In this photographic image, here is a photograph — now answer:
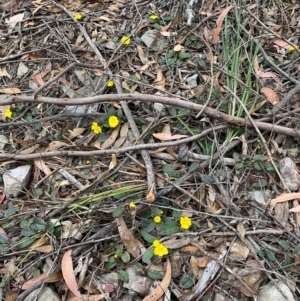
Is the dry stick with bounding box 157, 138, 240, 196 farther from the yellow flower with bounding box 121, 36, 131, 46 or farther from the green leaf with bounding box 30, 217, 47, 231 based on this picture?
the yellow flower with bounding box 121, 36, 131, 46

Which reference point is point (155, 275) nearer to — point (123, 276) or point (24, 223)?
point (123, 276)

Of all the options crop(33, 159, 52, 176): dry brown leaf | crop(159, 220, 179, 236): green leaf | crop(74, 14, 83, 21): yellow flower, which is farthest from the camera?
crop(74, 14, 83, 21): yellow flower

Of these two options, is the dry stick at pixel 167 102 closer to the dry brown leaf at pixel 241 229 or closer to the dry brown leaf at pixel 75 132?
the dry brown leaf at pixel 75 132

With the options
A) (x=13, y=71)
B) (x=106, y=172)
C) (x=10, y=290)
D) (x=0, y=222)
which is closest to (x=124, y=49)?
(x=13, y=71)

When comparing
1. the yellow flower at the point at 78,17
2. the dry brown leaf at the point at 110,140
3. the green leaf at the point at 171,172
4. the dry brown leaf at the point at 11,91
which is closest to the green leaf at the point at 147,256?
the green leaf at the point at 171,172

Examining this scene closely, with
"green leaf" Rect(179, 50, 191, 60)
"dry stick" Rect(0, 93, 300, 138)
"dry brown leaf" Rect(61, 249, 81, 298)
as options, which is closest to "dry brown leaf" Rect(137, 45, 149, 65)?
"green leaf" Rect(179, 50, 191, 60)

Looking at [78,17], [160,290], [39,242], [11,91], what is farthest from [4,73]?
[160,290]
